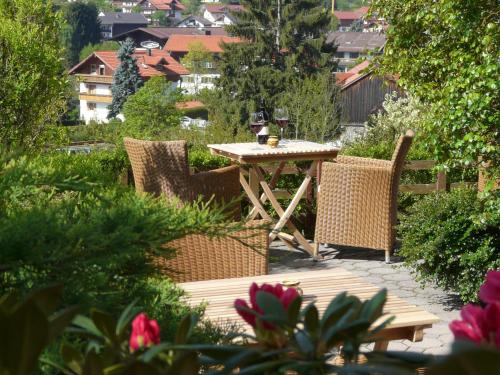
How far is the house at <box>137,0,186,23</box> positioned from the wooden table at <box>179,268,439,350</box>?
5841 inches

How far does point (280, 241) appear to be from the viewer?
878cm

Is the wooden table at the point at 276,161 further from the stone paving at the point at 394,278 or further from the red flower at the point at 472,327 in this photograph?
the red flower at the point at 472,327

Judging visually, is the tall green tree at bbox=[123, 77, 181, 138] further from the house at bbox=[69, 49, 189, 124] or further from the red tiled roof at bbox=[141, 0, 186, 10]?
the red tiled roof at bbox=[141, 0, 186, 10]

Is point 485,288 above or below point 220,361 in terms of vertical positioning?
above

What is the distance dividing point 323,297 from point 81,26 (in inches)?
4129

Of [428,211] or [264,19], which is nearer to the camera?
[428,211]

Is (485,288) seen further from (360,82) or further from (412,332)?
(360,82)

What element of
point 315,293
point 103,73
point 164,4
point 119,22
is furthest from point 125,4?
point 315,293

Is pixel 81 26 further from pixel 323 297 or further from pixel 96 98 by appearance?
pixel 323 297

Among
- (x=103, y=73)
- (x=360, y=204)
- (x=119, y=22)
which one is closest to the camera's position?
(x=360, y=204)

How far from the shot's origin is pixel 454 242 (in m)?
6.07

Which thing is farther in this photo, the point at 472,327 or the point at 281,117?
the point at 281,117

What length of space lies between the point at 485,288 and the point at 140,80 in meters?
70.0

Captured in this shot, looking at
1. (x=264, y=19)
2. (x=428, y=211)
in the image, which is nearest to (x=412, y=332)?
(x=428, y=211)
